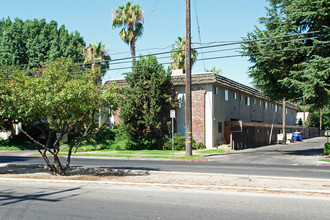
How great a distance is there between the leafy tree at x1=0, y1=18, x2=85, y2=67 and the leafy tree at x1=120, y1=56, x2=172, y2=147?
48.6 ft

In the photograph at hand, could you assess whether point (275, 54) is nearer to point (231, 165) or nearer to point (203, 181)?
point (231, 165)

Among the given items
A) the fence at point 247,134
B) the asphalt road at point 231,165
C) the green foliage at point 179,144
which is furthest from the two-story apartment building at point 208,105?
the asphalt road at point 231,165

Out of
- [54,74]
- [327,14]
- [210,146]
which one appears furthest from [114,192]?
[210,146]

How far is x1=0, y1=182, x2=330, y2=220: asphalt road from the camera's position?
670 cm

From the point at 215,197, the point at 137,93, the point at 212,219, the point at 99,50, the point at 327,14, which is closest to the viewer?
the point at 212,219

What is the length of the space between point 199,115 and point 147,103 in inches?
188

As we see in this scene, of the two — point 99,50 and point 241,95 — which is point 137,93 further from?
point 241,95

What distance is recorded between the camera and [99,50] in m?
34.2

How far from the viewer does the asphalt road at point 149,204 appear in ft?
22.0

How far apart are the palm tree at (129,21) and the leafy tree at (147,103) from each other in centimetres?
717

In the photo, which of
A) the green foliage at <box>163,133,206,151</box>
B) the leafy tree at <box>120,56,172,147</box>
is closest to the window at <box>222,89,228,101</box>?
the leafy tree at <box>120,56,172,147</box>

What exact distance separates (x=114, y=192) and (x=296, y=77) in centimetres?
1611

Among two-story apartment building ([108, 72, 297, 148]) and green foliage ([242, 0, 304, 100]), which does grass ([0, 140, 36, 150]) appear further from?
green foliage ([242, 0, 304, 100])

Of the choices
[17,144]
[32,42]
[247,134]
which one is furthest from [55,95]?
[32,42]
